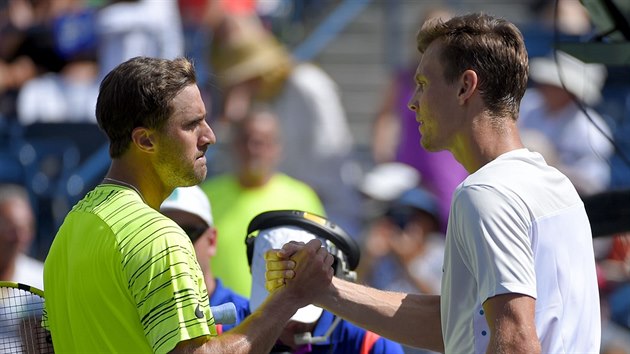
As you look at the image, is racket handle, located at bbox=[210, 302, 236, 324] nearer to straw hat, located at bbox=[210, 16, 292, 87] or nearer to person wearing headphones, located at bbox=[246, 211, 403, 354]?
person wearing headphones, located at bbox=[246, 211, 403, 354]

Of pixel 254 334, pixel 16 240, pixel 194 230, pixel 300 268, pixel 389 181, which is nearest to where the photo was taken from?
pixel 254 334

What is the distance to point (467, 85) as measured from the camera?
11.3 feet

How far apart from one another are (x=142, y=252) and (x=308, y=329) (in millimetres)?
1384

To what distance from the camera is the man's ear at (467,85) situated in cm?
342

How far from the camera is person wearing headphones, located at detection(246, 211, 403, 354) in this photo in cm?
437

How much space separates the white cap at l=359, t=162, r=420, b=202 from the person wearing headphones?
4.05 metres

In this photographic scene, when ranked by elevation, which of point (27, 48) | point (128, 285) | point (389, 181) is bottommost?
point (128, 285)

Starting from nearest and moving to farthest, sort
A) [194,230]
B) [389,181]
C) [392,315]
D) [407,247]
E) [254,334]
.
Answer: [254,334]
[392,315]
[194,230]
[407,247]
[389,181]

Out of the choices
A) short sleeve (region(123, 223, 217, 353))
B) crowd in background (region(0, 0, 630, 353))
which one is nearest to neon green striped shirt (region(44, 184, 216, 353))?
short sleeve (region(123, 223, 217, 353))

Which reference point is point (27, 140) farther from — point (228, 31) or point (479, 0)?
point (479, 0)

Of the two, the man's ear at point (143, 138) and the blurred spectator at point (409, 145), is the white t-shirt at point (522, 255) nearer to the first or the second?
the man's ear at point (143, 138)

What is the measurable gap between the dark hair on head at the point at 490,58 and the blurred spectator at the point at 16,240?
405 cm

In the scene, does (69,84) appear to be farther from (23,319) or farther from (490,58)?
(490,58)

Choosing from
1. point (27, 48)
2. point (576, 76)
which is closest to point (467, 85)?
point (576, 76)
